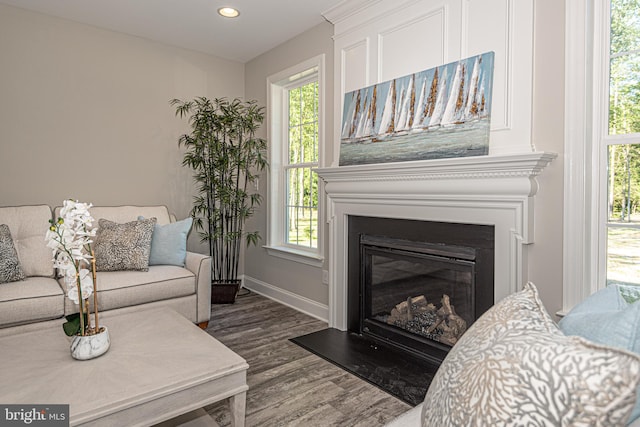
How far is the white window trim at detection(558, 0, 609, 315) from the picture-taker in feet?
6.00

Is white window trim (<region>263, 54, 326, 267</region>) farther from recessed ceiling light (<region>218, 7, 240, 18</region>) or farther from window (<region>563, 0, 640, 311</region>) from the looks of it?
window (<region>563, 0, 640, 311</region>)

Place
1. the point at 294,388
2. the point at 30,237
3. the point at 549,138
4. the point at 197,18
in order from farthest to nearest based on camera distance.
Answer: the point at 197,18
the point at 30,237
the point at 294,388
the point at 549,138


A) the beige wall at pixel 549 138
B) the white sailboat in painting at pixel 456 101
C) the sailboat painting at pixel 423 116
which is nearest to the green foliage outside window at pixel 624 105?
the beige wall at pixel 549 138

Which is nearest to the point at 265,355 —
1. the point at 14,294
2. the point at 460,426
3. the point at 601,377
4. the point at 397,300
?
the point at 397,300

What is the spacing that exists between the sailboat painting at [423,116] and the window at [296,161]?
1.89 ft

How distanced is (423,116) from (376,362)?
161cm

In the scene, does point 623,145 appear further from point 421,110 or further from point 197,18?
point 197,18

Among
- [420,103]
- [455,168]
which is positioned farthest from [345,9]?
[455,168]

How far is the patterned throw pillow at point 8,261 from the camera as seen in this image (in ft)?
7.98

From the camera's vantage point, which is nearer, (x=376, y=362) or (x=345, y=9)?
(x=376, y=362)

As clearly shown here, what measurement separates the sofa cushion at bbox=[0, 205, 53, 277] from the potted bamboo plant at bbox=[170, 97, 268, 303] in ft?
4.05

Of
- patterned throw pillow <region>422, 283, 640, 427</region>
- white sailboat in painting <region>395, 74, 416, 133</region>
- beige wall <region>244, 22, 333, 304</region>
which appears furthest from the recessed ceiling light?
patterned throw pillow <region>422, 283, 640, 427</region>

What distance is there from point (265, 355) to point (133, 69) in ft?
9.81

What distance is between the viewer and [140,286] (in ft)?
8.84
